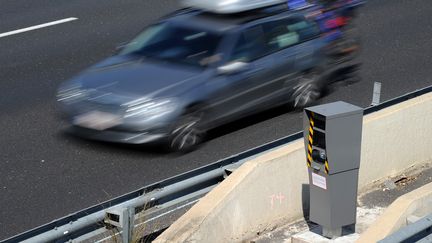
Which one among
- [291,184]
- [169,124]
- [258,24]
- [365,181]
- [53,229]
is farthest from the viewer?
[258,24]

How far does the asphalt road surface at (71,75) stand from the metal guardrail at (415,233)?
4331mm

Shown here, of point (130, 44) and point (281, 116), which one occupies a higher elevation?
point (130, 44)

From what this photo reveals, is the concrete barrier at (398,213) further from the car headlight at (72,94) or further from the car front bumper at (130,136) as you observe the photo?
the car headlight at (72,94)

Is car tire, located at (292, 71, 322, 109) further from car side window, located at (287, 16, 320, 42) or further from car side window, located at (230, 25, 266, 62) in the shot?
car side window, located at (230, 25, 266, 62)

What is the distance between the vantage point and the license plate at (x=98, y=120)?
11.5 meters

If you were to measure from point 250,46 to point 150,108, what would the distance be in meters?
1.86

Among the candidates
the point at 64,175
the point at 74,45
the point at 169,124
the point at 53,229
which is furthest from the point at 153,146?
the point at 74,45

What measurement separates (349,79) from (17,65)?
5.41 m

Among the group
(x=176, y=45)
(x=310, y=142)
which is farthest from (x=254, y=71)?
(x=310, y=142)

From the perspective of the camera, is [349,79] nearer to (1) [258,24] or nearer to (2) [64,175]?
(1) [258,24]

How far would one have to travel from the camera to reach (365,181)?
35.3 feet

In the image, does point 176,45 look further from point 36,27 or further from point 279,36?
point 36,27


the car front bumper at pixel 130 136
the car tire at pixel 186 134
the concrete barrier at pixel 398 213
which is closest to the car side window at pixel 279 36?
the car tire at pixel 186 134

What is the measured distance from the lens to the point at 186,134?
38.7 ft
